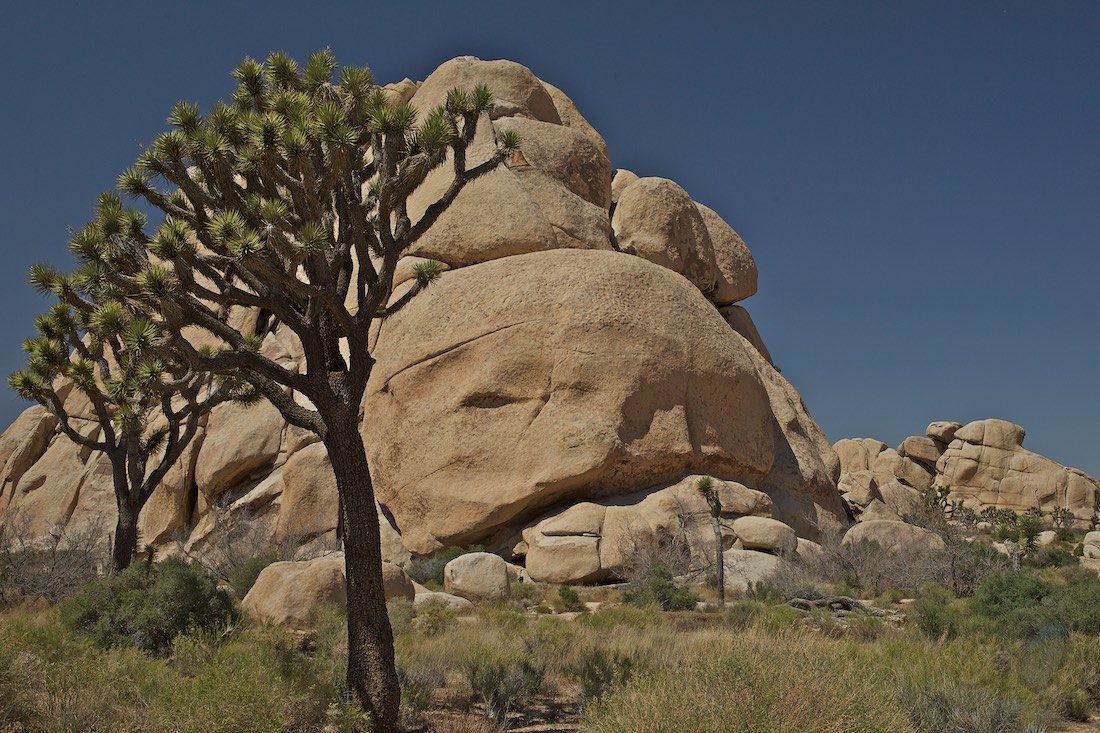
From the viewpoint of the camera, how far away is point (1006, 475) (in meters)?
53.2

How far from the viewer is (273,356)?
2919 centimetres

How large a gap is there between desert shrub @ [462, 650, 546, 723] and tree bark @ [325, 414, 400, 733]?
124 centimetres

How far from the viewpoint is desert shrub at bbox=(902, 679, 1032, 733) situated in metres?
7.16

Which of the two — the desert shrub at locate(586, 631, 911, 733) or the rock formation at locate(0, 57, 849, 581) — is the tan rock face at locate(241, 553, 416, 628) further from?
the rock formation at locate(0, 57, 849, 581)

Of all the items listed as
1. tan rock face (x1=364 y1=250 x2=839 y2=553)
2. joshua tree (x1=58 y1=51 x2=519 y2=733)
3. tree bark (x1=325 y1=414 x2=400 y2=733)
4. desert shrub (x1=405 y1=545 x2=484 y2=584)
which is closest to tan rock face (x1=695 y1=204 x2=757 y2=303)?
tan rock face (x1=364 y1=250 x2=839 y2=553)

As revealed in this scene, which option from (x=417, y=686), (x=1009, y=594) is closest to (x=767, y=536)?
(x=1009, y=594)

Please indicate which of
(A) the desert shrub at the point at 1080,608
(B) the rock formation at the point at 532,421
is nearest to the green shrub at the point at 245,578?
(B) the rock formation at the point at 532,421

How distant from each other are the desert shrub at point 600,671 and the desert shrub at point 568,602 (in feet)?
24.0

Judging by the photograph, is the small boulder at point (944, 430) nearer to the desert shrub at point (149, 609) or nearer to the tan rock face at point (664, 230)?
the tan rock face at point (664, 230)

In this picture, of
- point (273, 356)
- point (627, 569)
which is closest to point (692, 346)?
point (627, 569)

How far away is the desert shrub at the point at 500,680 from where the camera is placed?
28.3ft

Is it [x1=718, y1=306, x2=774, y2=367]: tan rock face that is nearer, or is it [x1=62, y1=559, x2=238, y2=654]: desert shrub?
[x1=62, y1=559, x2=238, y2=654]: desert shrub

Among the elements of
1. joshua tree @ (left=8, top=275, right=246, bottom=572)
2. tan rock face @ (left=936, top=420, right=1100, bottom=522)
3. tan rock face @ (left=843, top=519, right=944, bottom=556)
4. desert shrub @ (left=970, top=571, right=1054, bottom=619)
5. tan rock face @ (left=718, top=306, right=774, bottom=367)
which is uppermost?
tan rock face @ (left=718, top=306, right=774, bottom=367)

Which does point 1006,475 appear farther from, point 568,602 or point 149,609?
point 149,609
